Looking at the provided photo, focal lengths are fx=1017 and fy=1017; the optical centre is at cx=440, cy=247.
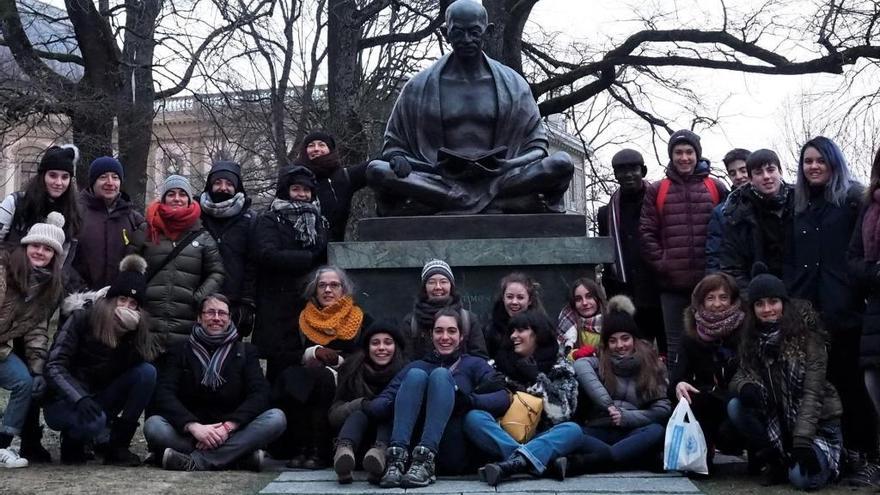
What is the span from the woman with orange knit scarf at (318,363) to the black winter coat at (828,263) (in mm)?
2481

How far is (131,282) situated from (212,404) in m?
0.83

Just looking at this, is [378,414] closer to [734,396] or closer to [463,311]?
[463,311]

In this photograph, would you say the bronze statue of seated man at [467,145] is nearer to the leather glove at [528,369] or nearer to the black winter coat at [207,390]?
the leather glove at [528,369]

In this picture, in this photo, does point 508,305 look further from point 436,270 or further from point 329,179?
point 329,179

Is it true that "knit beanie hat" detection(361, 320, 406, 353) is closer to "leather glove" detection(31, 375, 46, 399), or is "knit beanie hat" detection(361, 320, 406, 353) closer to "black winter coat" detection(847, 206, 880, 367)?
"leather glove" detection(31, 375, 46, 399)

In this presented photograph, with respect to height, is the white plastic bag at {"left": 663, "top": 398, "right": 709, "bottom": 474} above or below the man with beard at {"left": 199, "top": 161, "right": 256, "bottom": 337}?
below

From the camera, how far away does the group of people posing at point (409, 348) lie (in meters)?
5.15

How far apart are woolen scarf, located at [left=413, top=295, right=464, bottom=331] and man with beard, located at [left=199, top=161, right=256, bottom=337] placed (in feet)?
4.31

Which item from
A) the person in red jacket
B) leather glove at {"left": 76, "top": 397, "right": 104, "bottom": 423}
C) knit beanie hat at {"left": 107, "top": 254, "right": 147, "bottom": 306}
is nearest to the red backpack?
the person in red jacket

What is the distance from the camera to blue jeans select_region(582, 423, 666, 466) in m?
5.22

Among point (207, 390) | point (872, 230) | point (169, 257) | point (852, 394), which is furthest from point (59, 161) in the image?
point (852, 394)

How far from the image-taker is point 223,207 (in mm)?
6516

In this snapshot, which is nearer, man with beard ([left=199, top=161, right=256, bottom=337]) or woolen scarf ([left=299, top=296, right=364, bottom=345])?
woolen scarf ([left=299, top=296, right=364, bottom=345])

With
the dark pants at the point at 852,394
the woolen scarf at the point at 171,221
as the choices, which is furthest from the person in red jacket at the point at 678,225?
the woolen scarf at the point at 171,221
